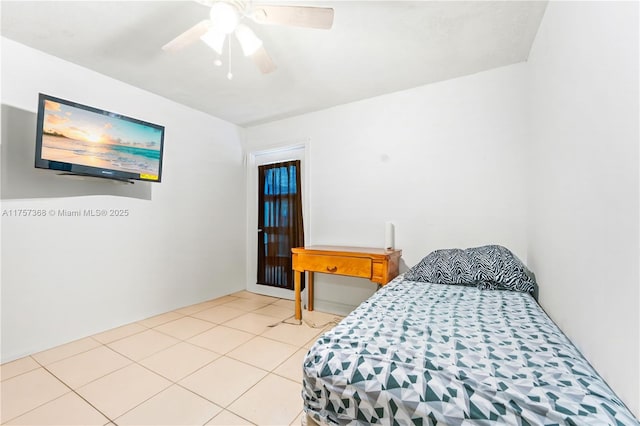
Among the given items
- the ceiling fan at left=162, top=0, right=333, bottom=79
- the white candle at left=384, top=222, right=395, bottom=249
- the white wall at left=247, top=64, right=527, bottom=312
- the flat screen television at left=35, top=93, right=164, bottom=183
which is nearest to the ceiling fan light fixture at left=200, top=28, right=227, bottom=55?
the ceiling fan at left=162, top=0, right=333, bottom=79

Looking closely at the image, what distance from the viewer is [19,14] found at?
5.85ft

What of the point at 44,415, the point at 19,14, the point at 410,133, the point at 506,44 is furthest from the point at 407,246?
the point at 19,14

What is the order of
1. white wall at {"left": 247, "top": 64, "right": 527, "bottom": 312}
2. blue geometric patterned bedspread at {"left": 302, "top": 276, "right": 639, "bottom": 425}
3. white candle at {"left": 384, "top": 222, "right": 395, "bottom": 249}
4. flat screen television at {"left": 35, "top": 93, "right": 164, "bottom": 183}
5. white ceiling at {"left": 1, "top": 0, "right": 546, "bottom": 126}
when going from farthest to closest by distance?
white candle at {"left": 384, "top": 222, "right": 395, "bottom": 249}
white wall at {"left": 247, "top": 64, "right": 527, "bottom": 312}
flat screen television at {"left": 35, "top": 93, "right": 164, "bottom": 183}
white ceiling at {"left": 1, "top": 0, "right": 546, "bottom": 126}
blue geometric patterned bedspread at {"left": 302, "top": 276, "right": 639, "bottom": 425}

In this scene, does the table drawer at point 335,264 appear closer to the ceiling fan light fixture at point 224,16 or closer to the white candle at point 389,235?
the white candle at point 389,235

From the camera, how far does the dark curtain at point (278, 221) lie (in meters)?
3.54

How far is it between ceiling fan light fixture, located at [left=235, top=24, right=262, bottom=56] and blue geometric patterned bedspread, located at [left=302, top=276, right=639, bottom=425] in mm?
1633

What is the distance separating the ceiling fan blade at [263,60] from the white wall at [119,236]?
1753 mm

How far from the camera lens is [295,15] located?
1.43 meters

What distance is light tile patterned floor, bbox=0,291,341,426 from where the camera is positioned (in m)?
1.47

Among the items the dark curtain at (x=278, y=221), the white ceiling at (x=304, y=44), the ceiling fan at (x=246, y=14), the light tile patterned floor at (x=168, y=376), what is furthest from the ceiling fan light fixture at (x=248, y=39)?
the light tile patterned floor at (x=168, y=376)

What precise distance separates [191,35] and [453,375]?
2.07 m

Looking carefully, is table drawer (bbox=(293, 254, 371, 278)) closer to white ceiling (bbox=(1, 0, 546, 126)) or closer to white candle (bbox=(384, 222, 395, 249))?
white candle (bbox=(384, 222, 395, 249))

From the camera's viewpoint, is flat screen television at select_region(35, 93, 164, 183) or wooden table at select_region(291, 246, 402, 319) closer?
flat screen television at select_region(35, 93, 164, 183)

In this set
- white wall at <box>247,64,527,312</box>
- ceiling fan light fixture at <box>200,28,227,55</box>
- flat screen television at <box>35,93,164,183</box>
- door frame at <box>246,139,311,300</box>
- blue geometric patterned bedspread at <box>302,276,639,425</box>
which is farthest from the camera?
door frame at <box>246,139,311,300</box>
